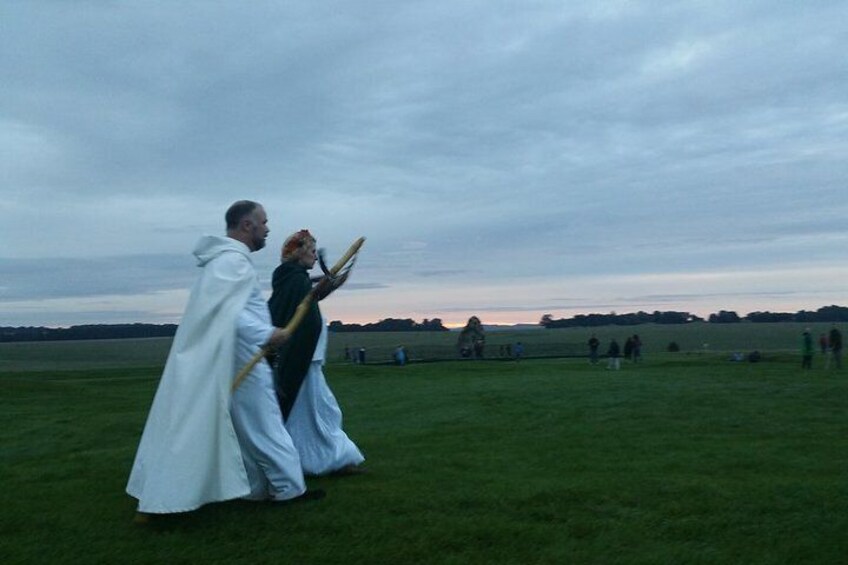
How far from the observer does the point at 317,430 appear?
8688 mm

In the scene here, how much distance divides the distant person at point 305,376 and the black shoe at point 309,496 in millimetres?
973

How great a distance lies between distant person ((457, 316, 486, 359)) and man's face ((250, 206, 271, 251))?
51459 mm

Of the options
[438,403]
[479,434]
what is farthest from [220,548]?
[438,403]

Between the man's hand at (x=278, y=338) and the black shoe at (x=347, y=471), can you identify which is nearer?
the man's hand at (x=278, y=338)

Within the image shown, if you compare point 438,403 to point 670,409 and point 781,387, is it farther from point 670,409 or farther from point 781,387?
point 781,387

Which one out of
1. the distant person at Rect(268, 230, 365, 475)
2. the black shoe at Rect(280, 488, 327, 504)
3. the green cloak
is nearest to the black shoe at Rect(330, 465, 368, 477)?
the distant person at Rect(268, 230, 365, 475)

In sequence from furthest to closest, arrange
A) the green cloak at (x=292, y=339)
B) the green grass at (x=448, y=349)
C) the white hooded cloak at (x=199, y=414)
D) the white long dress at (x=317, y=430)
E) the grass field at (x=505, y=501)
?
the green grass at (x=448, y=349) → the white long dress at (x=317, y=430) → the green cloak at (x=292, y=339) → the white hooded cloak at (x=199, y=414) → the grass field at (x=505, y=501)

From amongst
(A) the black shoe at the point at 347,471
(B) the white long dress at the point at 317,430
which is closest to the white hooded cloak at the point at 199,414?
(B) the white long dress at the point at 317,430

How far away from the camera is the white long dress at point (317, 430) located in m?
8.59

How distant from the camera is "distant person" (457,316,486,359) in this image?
197ft

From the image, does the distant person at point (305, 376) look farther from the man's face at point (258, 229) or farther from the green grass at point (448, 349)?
the green grass at point (448, 349)

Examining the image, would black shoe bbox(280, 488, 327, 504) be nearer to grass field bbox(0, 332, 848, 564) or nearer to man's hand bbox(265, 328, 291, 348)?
grass field bbox(0, 332, 848, 564)

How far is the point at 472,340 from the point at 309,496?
179ft

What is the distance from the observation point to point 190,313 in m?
7.07
